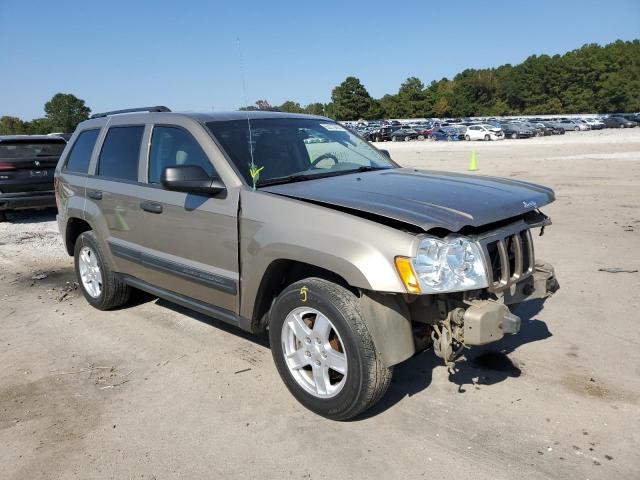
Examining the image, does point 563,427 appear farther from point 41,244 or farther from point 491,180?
point 41,244

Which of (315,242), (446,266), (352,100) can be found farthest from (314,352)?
(352,100)

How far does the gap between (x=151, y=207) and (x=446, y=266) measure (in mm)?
2482

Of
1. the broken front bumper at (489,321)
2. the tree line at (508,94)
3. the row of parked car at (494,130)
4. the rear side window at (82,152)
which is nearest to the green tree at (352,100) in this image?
the tree line at (508,94)

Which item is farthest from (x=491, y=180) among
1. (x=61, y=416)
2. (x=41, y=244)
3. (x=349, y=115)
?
(x=349, y=115)

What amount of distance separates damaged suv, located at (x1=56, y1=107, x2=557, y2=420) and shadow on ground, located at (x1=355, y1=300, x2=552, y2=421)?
19.8 inches

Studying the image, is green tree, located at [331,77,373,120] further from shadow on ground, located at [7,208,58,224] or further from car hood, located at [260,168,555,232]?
car hood, located at [260,168,555,232]

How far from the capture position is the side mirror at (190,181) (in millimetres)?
3496

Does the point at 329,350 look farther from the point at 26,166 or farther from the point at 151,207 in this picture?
the point at 26,166

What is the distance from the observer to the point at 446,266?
2.85 metres

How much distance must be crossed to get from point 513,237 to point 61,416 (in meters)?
3.11

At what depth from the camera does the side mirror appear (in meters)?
3.50

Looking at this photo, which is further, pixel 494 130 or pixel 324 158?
pixel 494 130

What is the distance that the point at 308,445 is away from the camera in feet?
10.0

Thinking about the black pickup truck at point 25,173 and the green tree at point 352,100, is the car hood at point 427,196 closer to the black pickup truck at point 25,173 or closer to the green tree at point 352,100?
the black pickup truck at point 25,173
